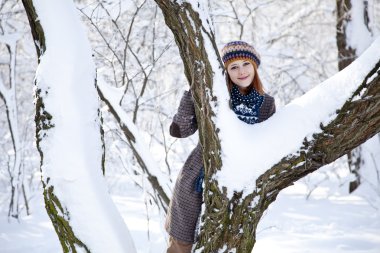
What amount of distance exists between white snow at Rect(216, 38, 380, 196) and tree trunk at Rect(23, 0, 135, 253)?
49 centimetres

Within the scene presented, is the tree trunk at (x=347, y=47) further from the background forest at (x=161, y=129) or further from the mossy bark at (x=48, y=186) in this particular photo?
the mossy bark at (x=48, y=186)

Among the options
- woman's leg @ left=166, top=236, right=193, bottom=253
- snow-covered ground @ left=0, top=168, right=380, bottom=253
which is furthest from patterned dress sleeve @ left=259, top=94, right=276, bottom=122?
snow-covered ground @ left=0, top=168, right=380, bottom=253

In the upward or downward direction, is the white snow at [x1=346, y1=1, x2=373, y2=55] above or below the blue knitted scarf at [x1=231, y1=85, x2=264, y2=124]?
above

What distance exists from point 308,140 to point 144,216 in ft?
13.1

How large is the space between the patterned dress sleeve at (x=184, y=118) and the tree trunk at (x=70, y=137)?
0.42 metres

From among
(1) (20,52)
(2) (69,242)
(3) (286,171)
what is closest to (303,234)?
(3) (286,171)

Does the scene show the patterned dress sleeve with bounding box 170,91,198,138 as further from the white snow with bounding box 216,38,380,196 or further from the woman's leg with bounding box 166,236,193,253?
the woman's leg with bounding box 166,236,193,253

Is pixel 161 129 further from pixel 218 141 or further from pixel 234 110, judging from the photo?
pixel 218 141

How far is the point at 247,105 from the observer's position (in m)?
1.96

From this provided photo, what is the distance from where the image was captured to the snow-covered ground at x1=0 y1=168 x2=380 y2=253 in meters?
3.39

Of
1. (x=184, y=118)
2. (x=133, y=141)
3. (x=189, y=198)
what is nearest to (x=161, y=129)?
(x=133, y=141)

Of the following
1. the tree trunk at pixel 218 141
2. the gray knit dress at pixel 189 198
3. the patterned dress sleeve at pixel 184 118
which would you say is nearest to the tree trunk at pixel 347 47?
the gray knit dress at pixel 189 198

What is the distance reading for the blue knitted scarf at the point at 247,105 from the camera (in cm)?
190

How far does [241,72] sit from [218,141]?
70 cm
